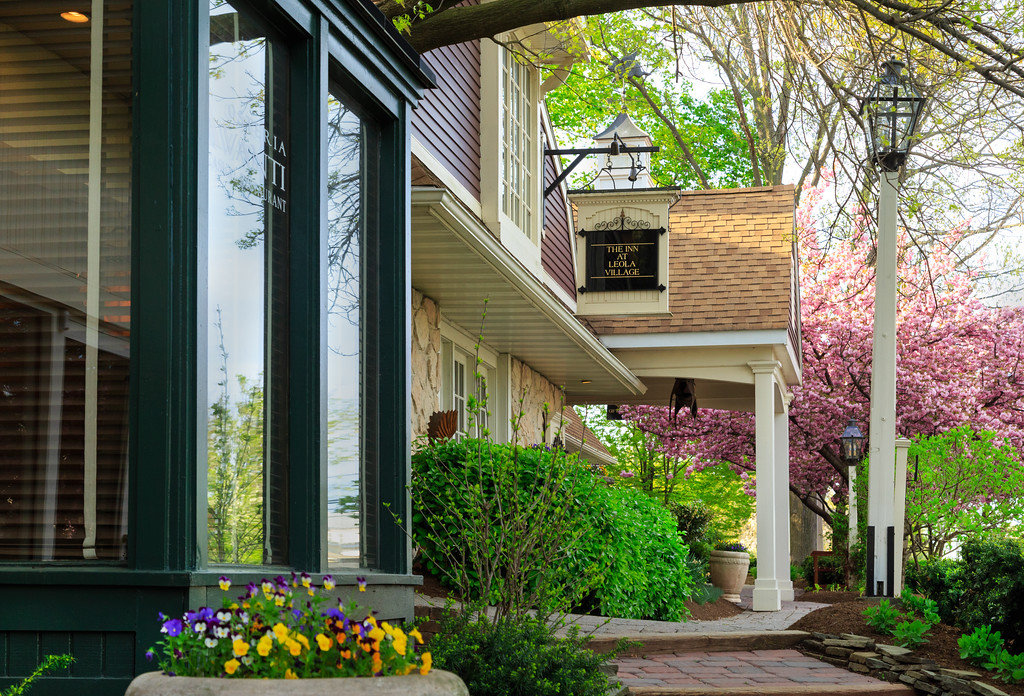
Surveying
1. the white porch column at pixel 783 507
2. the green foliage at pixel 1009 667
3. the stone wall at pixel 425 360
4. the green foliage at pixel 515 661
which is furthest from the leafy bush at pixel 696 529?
the green foliage at pixel 515 661

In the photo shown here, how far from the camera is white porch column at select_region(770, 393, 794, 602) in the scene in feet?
52.7

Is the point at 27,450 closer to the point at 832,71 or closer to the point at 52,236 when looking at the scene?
the point at 52,236

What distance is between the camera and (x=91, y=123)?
352 cm

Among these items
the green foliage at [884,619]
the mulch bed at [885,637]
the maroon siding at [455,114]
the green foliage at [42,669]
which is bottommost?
the mulch bed at [885,637]

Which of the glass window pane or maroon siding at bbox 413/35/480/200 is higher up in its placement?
maroon siding at bbox 413/35/480/200

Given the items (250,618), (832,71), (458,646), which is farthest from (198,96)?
(832,71)

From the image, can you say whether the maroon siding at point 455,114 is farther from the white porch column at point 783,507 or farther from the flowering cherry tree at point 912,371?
the flowering cherry tree at point 912,371

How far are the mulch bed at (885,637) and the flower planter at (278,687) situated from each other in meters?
5.42

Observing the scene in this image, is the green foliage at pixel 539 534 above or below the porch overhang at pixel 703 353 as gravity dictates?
below

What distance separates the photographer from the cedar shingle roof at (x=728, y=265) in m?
14.6

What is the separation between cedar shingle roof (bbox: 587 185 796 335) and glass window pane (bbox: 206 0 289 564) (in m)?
10.7

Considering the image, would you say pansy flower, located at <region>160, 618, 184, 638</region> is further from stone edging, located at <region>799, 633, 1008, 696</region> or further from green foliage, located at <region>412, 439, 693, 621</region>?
stone edging, located at <region>799, 633, 1008, 696</region>

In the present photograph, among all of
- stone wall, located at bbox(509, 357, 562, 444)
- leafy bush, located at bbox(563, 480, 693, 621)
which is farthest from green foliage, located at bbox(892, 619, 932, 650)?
stone wall, located at bbox(509, 357, 562, 444)

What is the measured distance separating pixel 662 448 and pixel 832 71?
1932 centimetres
